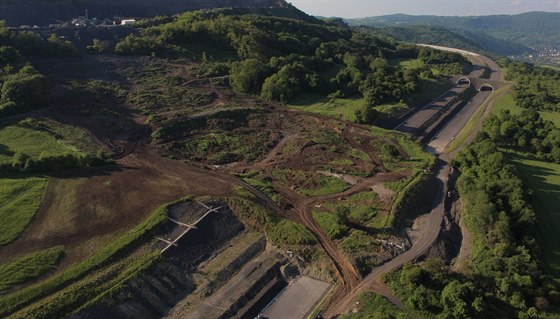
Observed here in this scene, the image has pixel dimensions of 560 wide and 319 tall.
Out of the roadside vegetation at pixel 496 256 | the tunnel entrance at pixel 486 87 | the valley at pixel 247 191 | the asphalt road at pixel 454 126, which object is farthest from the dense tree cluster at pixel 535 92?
the roadside vegetation at pixel 496 256

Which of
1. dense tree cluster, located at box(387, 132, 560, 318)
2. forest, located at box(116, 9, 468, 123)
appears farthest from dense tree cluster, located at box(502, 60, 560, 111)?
dense tree cluster, located at box(387, 132, 560, 318)

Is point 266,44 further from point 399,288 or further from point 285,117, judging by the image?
point 399,288

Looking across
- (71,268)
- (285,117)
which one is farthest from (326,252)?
(285,117)

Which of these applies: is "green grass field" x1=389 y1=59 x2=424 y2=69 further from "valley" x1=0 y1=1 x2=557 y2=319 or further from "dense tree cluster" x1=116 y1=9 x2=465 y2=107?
"valley" x1=0 y1=1 x2=557 y2=319

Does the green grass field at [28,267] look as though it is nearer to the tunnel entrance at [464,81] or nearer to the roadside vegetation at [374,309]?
the roadside vegetation at [374,309]

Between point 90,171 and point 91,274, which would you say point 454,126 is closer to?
point 90,171

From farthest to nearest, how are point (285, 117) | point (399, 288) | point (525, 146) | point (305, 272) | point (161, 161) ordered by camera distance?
point (285, 117) → point (525, 146) → point (161, 161) → point (305, 272) → point (399, 288)
